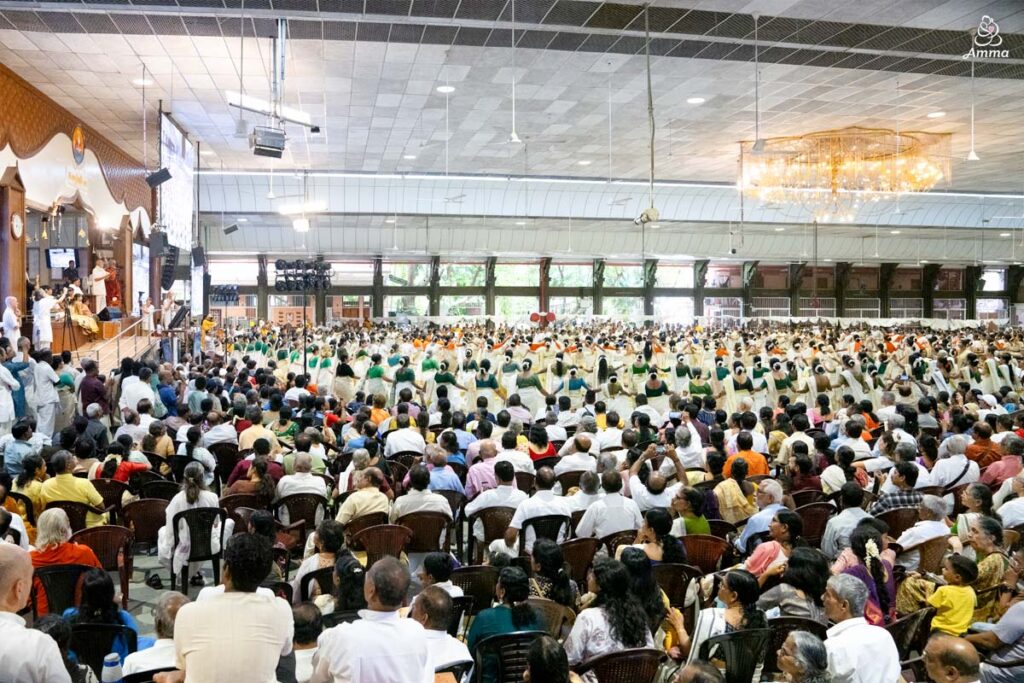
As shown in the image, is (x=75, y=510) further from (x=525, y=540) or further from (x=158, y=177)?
(x=158, y=177)

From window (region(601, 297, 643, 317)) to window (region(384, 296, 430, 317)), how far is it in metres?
8.32

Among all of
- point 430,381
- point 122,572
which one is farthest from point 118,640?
point 430,381

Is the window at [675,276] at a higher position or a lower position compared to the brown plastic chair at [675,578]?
higher

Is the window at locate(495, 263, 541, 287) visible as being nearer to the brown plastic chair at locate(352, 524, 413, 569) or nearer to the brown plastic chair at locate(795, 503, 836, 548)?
the brown plastic chair at locate(795, 503, 836, 548)

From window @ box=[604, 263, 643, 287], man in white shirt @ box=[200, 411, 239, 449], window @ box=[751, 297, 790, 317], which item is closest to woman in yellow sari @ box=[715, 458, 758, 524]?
man in white shirt @ box=[200, 411, 239, 449]

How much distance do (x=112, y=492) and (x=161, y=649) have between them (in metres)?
3.61

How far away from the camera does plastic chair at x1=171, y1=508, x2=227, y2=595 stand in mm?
5758

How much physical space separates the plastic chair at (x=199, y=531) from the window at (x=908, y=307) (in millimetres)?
41221

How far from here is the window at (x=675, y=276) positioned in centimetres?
3884

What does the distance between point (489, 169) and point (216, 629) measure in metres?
20.3

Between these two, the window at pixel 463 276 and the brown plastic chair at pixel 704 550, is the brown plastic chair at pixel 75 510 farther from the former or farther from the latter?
the window at pixel 463 276

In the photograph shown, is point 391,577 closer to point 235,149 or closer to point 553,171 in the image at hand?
point 235,149

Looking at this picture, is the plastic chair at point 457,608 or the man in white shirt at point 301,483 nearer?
the plastic chair at point 457,608

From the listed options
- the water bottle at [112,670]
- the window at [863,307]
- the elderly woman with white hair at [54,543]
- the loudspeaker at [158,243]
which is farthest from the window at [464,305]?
the water bottle at [112,670]
